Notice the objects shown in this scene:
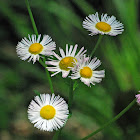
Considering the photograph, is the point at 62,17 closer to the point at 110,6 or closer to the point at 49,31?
the point at 49,31

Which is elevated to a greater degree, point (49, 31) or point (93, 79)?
point (49, 31)

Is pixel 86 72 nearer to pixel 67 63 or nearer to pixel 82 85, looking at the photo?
pixel 67 63

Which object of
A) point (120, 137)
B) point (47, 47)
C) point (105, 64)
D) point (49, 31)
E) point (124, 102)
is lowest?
point (47, 47)

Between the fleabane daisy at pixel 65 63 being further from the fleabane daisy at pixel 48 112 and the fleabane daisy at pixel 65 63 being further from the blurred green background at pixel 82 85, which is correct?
the blurred green background at pixel 82 85

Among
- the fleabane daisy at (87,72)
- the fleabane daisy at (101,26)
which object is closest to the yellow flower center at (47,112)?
the fleabane daisy at (87,72)


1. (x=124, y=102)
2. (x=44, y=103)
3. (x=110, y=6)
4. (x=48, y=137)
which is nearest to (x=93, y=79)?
(x=44, y=103)

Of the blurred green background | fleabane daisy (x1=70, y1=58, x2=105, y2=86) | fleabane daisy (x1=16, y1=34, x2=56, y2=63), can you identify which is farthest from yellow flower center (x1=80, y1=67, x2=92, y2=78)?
the blurred green background

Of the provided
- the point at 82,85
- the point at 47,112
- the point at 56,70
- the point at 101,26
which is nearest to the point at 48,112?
the point at 47,112
